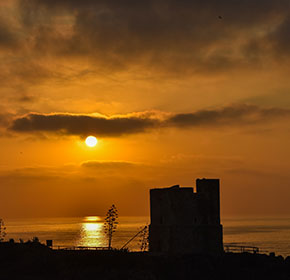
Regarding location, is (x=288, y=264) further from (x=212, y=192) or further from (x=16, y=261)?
(x=16, y=261)

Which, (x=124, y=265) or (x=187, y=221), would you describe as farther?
(x=187, y=221)

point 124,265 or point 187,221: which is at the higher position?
point 187,221

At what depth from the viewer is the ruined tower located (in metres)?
66.8

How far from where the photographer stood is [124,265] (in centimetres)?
6191

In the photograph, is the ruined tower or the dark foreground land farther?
the ruined tower

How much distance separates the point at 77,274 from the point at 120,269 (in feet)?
15.7

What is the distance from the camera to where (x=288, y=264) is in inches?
2751

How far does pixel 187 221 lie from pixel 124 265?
9894mm

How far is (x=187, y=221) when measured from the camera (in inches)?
2640

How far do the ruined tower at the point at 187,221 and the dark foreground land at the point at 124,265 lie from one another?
1.87 meters

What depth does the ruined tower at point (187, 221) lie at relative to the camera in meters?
66.8

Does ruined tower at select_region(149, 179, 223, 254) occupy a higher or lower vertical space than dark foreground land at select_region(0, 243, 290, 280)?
higher

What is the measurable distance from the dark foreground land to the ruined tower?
73.5 inches

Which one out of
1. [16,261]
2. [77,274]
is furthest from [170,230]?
[16,261]
